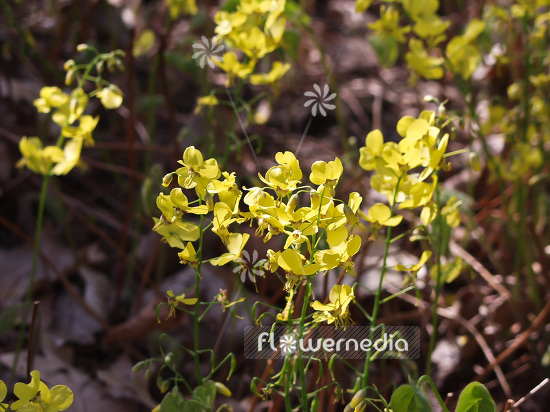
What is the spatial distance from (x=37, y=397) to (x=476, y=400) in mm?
741

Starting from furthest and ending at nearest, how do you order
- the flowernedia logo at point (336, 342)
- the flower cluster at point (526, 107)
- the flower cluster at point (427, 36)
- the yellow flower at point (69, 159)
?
the flower cluster at point (526, 107)
the flower cluster at point (427, 36)
the yellow flower at point (69, 159)
the flowernedia logo at point (336, 342)

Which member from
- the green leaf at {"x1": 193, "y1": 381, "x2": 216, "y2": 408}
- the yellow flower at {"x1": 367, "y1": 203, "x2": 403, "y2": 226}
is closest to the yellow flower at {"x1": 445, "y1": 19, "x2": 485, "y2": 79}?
the yellow flower at {"x1": 367, "y1": 203, "x2": 403, "y2": 226}

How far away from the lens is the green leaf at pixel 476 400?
0.95m

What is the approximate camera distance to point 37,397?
0.95 meters

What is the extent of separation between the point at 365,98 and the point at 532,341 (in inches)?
67.8

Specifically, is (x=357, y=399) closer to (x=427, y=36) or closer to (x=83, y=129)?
(x=83, y=129)

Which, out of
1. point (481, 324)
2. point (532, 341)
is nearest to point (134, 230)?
point (481, 324)

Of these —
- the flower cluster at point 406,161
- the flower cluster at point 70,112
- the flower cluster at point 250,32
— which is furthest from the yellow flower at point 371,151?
the flower cluster at point 70,112

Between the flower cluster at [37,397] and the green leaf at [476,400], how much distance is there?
0.67m

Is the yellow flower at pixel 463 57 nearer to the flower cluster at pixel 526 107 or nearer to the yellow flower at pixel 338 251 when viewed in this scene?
the flower cluster at pixel 526 107

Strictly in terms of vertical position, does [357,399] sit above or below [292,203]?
below

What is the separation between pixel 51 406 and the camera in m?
0.96

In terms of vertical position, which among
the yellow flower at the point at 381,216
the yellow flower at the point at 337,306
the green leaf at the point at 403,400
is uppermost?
the yellow flower at the point at 381,216

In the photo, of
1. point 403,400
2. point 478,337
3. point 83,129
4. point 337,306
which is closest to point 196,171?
point 337,306
